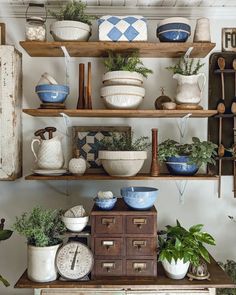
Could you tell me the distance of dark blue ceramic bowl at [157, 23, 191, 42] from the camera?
1.89 metres

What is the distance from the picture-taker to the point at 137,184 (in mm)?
2170

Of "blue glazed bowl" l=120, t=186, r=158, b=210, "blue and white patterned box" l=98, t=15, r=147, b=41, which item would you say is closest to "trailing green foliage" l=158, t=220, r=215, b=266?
"blue glazed bowl" l=120, t=186, r=158, b=210

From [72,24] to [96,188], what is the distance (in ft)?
3.27

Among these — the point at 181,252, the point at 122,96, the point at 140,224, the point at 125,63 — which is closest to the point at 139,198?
the point at 140,224

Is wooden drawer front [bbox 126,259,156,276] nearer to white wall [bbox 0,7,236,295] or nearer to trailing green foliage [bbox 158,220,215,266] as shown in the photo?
trailing green foliage [bbox 158,220,215,266]

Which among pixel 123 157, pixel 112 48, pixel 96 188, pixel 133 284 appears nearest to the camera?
pixel 133 284

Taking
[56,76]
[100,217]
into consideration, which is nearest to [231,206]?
[100,217]

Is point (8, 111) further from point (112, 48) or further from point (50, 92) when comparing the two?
point (112, 48)

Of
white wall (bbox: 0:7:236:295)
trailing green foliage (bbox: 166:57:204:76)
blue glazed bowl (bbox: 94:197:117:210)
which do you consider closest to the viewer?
blue glazed bowl (bbox: 94:197:117:210)

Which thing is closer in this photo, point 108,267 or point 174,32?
point 108,267

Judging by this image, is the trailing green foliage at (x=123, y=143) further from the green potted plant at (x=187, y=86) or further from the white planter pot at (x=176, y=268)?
the white planter pot at (x=176, y=268)

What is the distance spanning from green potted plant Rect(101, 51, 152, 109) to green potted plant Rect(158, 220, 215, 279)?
0.76m

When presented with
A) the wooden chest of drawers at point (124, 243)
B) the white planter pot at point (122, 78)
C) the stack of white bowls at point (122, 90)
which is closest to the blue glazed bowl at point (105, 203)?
the wooden chest of drawers at point (124, 243)

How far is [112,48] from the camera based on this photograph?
6.36ft
